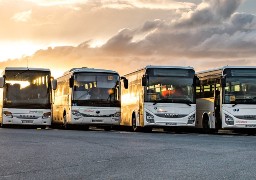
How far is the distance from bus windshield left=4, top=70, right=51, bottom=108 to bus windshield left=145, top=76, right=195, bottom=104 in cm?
634

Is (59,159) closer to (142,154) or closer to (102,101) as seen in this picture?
(142,154)

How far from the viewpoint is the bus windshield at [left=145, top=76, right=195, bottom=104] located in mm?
33688

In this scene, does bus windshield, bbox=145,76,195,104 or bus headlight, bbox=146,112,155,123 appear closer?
bus headlight, bbox=146,112,155,123

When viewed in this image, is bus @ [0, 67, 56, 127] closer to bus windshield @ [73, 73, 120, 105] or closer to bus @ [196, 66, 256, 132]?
bus windshield @ [73, 73, 120, 105]

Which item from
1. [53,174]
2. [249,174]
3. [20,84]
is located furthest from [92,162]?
[20,84]

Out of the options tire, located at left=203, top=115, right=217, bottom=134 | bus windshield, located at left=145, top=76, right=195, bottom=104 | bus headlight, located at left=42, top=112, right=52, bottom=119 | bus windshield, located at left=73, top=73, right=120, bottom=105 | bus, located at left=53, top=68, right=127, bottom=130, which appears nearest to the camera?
bus windshield, located at left=145, top=76, right=195, bottom=104

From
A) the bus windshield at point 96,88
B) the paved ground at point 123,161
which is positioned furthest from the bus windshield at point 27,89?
the paved ground at point 123,161

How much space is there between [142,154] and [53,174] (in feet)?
17.9

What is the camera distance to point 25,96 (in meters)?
38.0

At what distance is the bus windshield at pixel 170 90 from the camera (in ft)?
111

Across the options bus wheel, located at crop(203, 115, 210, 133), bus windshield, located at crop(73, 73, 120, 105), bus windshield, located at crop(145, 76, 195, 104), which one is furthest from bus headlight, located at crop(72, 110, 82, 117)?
bus wheel, located at crop(203, 115, 210, 133)

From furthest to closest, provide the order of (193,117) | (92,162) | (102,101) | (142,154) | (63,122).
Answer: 1. (63,122)
2. (102,101)
3. (193,117)
4. (142,154)
5. (92,162)

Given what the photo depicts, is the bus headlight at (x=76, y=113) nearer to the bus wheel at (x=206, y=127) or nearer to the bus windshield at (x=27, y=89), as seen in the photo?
the bus windshield at (x=27, y=89)

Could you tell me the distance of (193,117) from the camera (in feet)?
110
